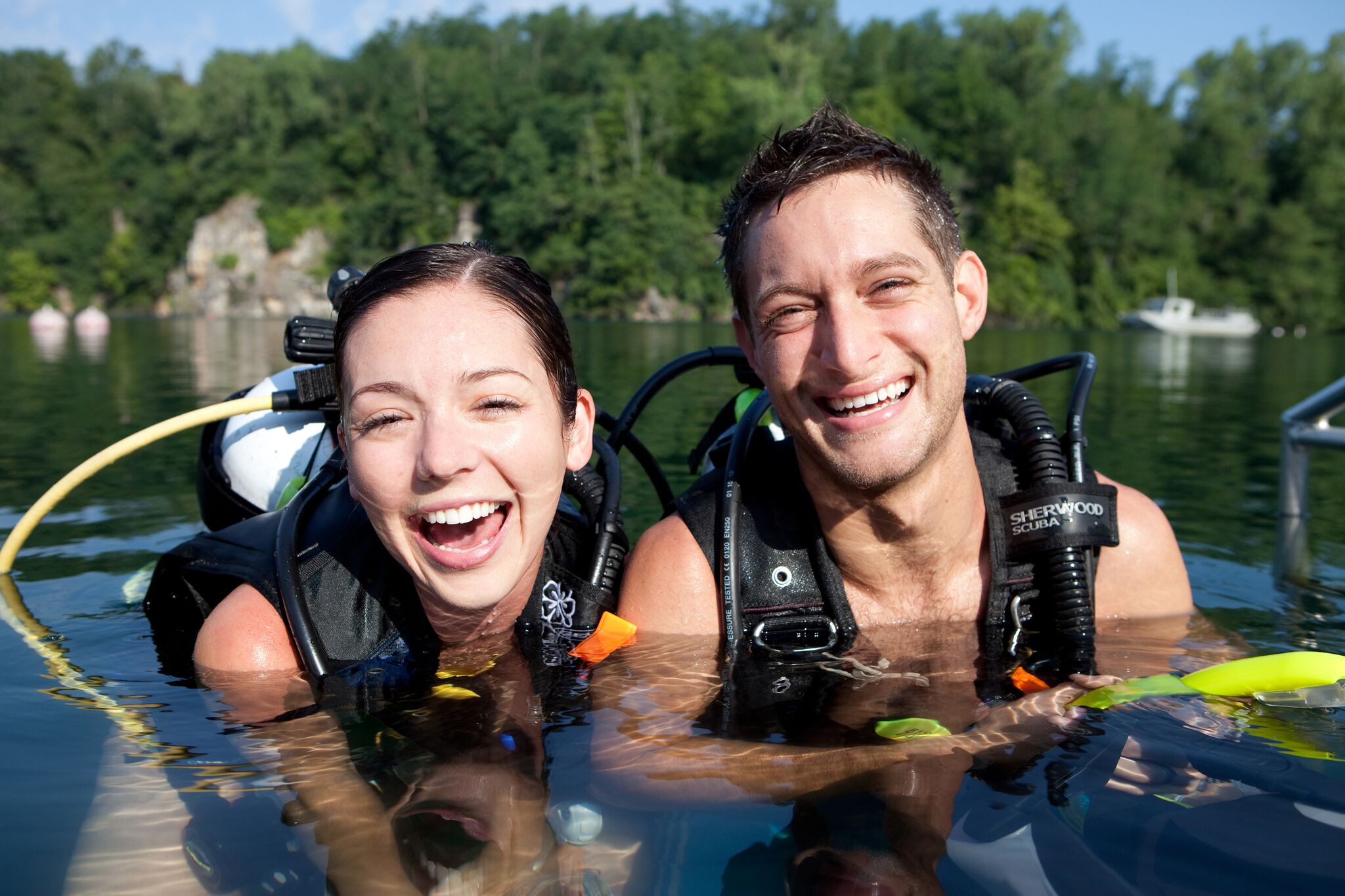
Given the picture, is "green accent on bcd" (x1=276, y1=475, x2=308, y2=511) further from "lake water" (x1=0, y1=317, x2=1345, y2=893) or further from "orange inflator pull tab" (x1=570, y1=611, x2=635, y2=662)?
"orange inflator pull tab" (x1=570, y1=611, x2=635, y2=662)

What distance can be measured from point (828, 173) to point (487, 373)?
3.44ft

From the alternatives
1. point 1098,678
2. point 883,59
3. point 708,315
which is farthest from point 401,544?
point 883,59

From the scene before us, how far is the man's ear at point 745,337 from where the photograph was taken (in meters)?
3.00

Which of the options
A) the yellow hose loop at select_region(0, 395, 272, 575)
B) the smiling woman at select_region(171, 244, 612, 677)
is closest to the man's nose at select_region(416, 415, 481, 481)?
the smiling woman at select_region(171, 244, 612, 677)

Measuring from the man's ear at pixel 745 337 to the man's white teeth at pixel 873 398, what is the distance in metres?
0.32

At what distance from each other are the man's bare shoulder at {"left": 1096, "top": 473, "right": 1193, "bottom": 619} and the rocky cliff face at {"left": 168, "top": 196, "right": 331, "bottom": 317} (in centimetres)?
6427

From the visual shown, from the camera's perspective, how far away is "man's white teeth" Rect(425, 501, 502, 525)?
99.3 inches

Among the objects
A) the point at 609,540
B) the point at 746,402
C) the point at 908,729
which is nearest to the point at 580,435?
the point at 609,540

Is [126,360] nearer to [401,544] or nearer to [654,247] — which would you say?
[401,544]

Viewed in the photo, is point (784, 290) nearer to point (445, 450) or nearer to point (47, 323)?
point (445, 450)

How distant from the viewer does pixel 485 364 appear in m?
2.53

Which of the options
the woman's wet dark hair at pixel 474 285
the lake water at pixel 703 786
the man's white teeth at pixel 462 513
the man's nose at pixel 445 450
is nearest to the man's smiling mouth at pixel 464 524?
the man's white teeth at pixel 462 513

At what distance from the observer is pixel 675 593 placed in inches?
126

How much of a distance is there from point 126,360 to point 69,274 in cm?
5977
